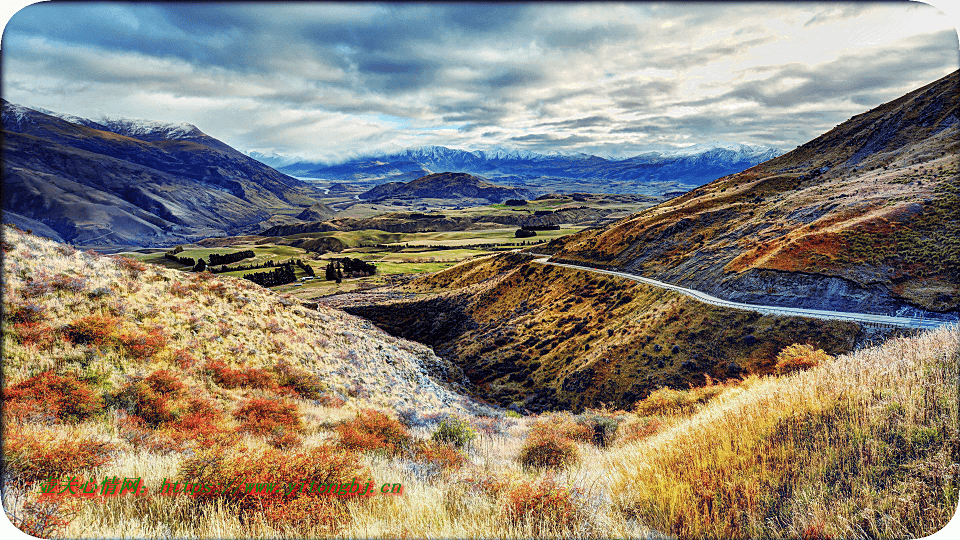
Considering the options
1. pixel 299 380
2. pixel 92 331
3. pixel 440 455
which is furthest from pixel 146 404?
pixel 440 455

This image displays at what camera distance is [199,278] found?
988 inches

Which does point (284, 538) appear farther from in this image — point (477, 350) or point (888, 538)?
point (477, 350)

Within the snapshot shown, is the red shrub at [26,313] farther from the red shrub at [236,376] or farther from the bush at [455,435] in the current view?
the bush at [455,435]

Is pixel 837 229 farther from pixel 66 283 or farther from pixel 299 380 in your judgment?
pixel 66 283

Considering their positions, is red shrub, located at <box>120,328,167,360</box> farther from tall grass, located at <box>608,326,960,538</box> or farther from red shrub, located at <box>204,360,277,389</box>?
tall grass, located at <box>608,326,960,538</box>

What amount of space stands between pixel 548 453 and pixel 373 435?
465 cm

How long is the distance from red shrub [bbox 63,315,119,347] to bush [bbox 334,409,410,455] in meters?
9.17

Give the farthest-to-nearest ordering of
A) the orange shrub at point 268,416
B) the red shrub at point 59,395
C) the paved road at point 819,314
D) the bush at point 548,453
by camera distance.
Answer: the paved road at point 819,314
the orange shrub at point 268,416
the bush at point 548,453
the red shrub at point 59,395

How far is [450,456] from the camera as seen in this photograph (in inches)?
366

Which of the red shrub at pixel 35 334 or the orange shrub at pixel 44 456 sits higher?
the red shrub at pixel 35 334

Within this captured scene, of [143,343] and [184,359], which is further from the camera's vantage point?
[184,359]

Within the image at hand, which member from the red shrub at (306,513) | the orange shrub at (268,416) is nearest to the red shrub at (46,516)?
the red shrub at (306,513)

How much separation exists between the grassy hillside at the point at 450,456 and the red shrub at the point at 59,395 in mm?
59

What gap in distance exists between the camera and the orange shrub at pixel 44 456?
19.5ft
